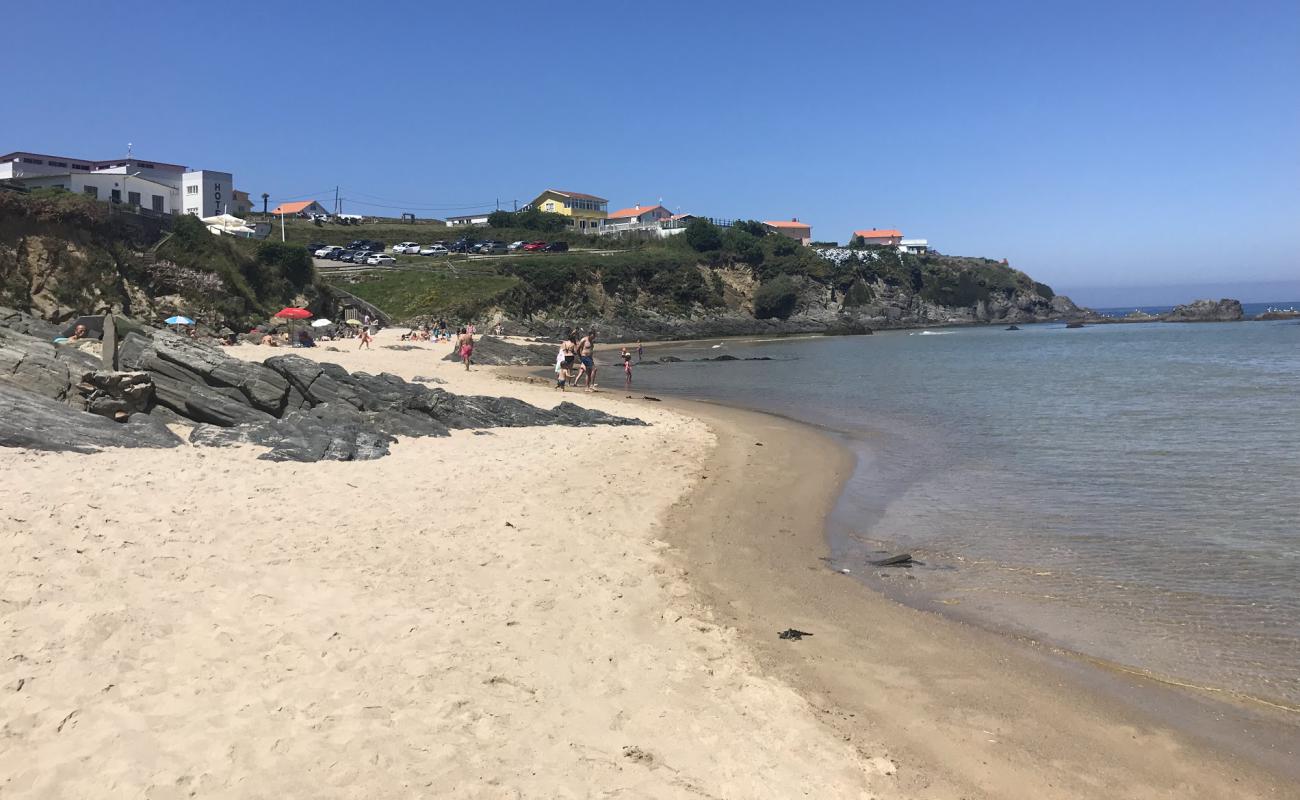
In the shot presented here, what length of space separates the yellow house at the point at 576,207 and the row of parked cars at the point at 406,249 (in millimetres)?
26257

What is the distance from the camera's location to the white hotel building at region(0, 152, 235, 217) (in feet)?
177

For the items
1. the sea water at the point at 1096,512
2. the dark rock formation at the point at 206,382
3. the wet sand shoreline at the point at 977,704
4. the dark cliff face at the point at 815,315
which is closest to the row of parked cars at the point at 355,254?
the dark cliff face at the point at 815,315

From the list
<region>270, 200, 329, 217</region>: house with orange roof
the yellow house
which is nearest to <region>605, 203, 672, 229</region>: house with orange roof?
the yellow house

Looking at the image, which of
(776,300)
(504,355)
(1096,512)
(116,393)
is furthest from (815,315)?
(116,393)

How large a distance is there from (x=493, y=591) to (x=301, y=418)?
735cm

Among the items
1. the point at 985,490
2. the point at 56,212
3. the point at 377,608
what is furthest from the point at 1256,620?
the point at 56,212

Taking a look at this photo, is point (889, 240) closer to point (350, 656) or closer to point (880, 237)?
point (880, 237)

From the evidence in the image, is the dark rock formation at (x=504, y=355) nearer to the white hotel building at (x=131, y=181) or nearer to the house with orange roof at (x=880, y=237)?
the white hotel building at (x=131, y=181)

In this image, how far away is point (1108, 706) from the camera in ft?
21.4

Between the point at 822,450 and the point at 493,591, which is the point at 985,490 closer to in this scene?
the point at 822,450

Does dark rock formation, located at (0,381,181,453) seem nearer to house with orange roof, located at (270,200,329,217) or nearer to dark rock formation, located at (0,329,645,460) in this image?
dark rock formation, located at (0,329,645,460)

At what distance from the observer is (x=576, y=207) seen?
400 feet

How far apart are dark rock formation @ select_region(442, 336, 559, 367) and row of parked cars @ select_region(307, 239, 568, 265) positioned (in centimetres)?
3672

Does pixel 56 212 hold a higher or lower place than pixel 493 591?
higher
